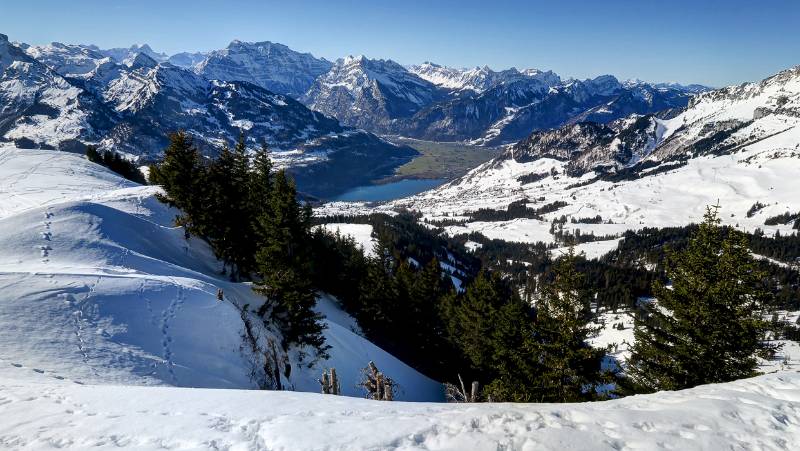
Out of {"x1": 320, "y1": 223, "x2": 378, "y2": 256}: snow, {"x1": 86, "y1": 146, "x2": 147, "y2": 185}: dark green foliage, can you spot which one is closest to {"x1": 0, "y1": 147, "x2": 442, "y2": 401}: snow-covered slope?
{"x1": 86, "y1": 146, "x2": 147, "y2": 185}: dark green foliage

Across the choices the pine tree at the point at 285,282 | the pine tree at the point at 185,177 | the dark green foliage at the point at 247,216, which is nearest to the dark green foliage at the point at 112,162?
the dark green foliage at the point at 247,216

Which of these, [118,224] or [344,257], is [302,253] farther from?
[344,257]

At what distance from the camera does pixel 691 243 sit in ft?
78.8

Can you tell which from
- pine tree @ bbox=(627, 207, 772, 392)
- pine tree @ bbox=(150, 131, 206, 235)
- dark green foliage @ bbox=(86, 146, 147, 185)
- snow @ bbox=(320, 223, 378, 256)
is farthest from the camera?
snow @ bbox=(320, 223, 378, 256)

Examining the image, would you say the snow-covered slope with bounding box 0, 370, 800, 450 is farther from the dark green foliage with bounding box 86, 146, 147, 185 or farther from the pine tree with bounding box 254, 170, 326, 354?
the dark green foliage with bounding box 86, 146, 147, 185

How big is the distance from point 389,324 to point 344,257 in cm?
1874

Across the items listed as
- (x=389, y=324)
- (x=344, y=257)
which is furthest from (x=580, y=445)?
(x=344, y=257)

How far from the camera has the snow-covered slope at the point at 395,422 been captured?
9258mm

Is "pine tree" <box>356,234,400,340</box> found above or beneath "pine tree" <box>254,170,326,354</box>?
beneath

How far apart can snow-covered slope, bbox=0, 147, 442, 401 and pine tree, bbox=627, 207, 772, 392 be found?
74.5ft

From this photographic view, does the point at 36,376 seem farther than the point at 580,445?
Yes

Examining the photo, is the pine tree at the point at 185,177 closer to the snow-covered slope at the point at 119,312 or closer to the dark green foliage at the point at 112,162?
the snow-covered slope at the point at 119,312

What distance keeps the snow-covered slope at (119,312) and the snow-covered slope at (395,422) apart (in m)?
5.78

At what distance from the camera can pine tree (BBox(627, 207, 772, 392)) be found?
20.9 meters
